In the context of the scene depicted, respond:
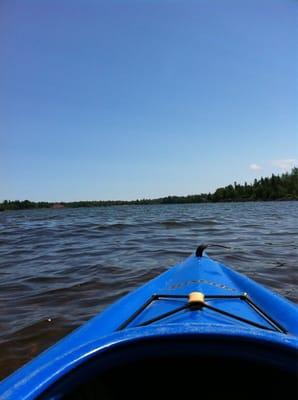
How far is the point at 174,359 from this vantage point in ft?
6.55

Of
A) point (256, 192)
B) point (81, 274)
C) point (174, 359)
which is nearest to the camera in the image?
point (174, 359)

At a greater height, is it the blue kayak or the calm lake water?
the blue kayak

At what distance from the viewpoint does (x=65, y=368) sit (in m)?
1.66

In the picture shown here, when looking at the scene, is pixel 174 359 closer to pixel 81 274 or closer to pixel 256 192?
pixel 81 274

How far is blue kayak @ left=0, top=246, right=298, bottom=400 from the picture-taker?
66.2 inches

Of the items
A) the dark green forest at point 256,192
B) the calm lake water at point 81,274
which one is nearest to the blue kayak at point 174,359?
the calm lake water at point 81,274

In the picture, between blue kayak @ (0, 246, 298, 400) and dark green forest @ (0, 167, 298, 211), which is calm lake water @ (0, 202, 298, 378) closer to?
blue kayak @ (0, 246, 298, 400)

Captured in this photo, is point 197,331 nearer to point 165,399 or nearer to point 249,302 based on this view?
point 165,399

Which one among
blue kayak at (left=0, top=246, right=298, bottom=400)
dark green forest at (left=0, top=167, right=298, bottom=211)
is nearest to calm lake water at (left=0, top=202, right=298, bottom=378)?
blue kayak at (left=0, top=246, right=298, bottom=400)

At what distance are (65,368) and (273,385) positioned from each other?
3.58 ft

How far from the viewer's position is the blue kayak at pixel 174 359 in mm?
1683

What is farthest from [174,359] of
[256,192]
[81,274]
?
[256,192]

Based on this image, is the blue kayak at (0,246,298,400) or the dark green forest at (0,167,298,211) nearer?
the blue kayak at (0,246,298,400)

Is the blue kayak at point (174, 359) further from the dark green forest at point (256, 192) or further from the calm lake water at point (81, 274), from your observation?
the dark green forest at point (256, 192)
